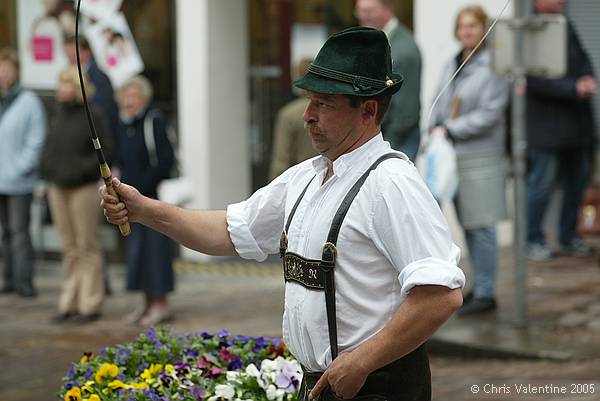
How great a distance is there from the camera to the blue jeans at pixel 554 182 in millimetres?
11484

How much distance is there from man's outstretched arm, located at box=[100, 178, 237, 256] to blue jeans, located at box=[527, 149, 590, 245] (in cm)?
758

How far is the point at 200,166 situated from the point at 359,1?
422 centimetres

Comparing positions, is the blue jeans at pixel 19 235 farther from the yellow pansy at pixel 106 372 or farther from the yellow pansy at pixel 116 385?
the yellow pansy at pixel 116 385

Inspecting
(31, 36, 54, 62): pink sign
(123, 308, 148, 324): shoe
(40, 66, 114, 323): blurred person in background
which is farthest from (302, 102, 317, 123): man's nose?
(31, 36, 54, 62): pink sign

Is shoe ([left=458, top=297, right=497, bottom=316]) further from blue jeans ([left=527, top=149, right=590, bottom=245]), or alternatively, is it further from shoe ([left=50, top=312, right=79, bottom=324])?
shoe ([left=50, top=312, right=79, bottom=324])

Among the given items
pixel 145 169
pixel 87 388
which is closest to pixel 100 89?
pixel 145 169

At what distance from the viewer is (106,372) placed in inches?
184

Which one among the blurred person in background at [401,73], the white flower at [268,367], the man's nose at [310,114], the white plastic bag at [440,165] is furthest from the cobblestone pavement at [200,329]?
the man's nose at [310,114]

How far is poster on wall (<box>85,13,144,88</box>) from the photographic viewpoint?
12.1 metres

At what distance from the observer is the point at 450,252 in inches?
140

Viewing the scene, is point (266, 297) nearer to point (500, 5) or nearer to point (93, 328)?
point (93, 328)

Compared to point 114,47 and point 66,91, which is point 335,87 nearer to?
point 66,91

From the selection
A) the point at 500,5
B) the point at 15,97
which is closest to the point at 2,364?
the point at 15,97

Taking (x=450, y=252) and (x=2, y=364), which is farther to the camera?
(x=2, y=364)
